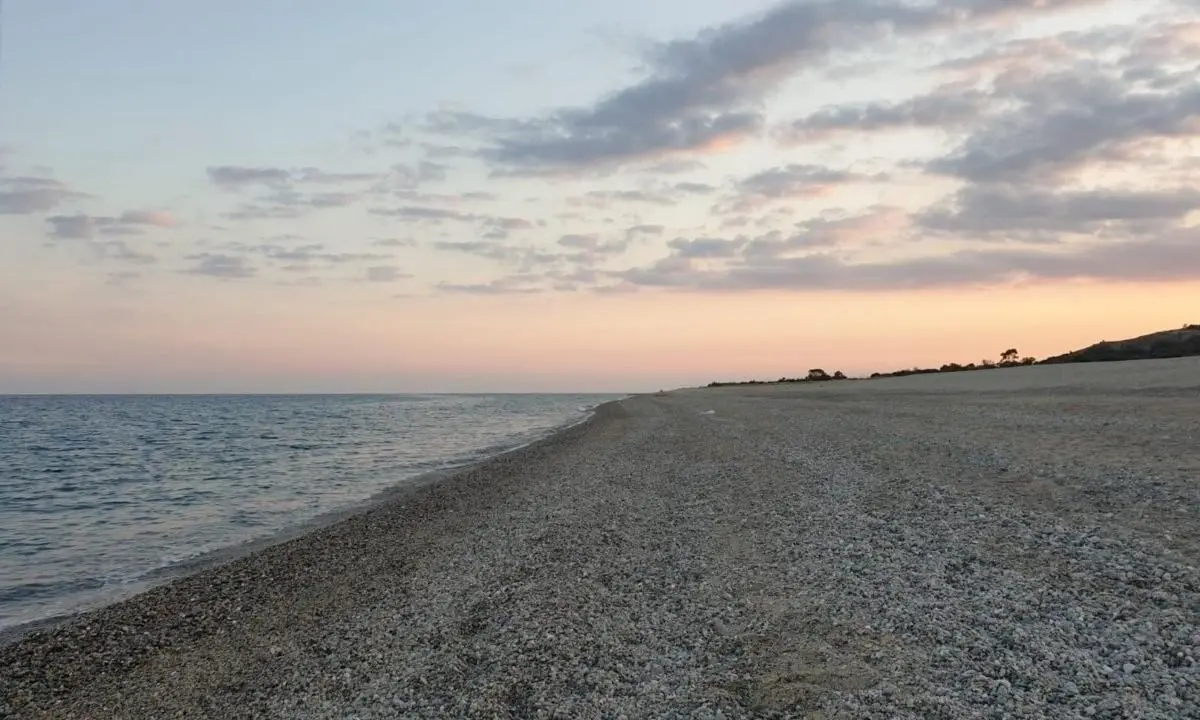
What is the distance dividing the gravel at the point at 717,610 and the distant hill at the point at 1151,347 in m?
39.7

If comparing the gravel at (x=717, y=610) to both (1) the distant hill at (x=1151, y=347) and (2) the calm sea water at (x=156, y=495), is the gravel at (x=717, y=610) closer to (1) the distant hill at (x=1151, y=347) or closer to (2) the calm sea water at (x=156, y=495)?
(2) the calm sea water at (x=156, y=495)

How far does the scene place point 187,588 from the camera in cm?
1332

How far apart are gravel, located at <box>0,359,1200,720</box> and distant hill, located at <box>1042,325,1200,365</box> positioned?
130 feet

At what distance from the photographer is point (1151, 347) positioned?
5366cm

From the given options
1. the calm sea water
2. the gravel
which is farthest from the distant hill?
the calm sea water

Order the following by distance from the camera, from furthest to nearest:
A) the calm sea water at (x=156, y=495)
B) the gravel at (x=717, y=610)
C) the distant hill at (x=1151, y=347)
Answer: the distant hill at (x=1151, y=347) < the calm sea water at (x=156, y=495) < the gravel at (x=717, y=610)

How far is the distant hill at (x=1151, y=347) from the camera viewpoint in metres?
50.4

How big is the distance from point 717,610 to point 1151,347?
192 ft

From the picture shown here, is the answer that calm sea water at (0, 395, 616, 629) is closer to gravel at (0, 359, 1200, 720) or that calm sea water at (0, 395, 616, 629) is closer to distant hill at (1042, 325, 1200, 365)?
gravel at (0, 359, 1200, 720)

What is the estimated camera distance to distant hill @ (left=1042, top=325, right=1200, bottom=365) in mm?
50438

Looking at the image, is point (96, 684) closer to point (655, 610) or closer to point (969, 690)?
point (655, 610)

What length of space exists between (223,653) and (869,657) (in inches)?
316

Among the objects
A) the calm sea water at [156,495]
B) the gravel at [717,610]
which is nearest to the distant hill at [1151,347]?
the gravel at [717,610]

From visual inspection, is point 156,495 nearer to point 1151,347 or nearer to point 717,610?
point 717,610
